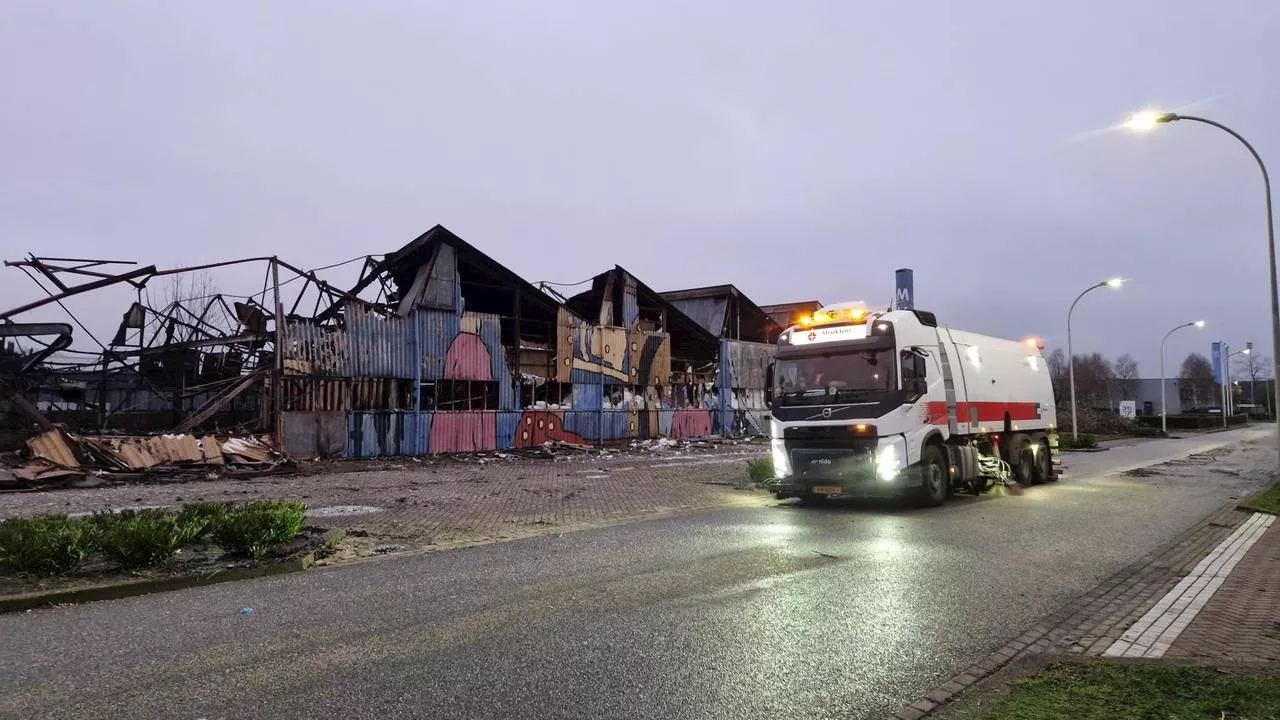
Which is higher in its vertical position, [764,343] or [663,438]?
[764,343]

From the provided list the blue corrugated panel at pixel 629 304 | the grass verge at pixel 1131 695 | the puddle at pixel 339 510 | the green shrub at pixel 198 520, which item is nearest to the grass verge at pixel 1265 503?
the grass verge at pixel 1131 695

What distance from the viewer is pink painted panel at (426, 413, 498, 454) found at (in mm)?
23922

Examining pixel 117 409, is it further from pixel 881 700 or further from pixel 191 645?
pixel 881 700

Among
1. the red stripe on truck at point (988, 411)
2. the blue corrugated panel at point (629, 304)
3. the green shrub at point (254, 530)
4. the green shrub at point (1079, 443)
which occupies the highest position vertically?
the blue corrugated panel at point (629, 304)

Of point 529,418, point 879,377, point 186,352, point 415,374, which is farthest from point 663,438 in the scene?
point 879,377

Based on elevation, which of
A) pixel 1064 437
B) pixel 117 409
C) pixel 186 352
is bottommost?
pixel 1064 437

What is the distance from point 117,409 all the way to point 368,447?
772cm

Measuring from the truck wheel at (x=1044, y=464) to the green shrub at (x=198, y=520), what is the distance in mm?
16914

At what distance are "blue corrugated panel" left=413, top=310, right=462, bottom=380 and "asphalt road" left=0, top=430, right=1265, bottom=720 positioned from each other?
50.7 feet

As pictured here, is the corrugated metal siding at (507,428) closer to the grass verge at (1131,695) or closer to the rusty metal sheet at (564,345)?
the rusty metal sheet at (564,345)

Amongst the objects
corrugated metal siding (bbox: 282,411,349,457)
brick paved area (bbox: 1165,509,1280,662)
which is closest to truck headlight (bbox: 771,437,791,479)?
brick paved area (bbox: 1165,509,1280,662)

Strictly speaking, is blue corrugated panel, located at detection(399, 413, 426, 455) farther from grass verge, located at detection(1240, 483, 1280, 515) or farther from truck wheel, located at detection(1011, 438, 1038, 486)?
grass verge, located at detection(1240, 483, 1280, 515)

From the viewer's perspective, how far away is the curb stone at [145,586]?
6.52m

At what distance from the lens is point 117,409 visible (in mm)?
22219
